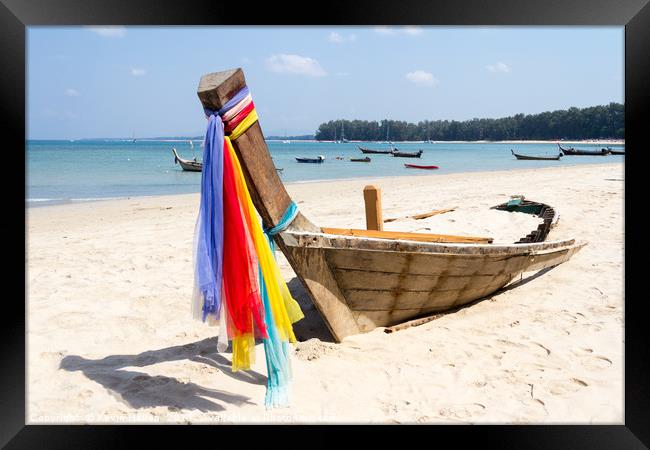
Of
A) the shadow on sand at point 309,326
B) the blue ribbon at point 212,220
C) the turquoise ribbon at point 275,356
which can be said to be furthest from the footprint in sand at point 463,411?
the blue ribbon at point 212,220

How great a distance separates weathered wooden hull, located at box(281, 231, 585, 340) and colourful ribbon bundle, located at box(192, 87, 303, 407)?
329 millimetres

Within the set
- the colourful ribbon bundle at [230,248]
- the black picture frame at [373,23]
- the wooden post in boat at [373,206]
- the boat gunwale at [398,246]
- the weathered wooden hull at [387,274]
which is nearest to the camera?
the black picture frame at [373,23]

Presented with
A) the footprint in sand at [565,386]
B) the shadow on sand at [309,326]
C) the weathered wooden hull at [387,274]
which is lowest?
the footprint in sand at [565,386]

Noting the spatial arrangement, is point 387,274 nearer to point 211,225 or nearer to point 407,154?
point 211,225

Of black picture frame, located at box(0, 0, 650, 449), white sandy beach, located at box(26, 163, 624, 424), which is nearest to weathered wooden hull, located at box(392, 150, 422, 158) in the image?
white sandy beach, located at box(26, 163, 624, 424)

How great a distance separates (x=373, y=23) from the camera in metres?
3.12

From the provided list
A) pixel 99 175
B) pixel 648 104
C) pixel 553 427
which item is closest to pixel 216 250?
pixel 553 427

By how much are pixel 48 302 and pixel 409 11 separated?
148 inches

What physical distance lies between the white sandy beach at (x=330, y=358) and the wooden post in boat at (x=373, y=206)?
→ 0.99m

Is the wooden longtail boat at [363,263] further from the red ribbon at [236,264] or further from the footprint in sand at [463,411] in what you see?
the footprint in sand at [463,411]

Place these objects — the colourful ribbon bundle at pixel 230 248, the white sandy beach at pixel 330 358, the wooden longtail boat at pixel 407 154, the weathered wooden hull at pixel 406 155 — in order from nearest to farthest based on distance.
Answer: the colourful ribbon bundle at pixel 230 248 < the white sandy beach at pixel 330 358 < the wooden longtail boat at pixel 407 154 < the weathered wooden hull at pixel 406 155

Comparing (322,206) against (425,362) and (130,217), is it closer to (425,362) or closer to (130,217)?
(130,217)

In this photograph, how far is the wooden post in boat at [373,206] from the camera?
5309 millimetres

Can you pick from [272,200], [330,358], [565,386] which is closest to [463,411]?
[565,386]
